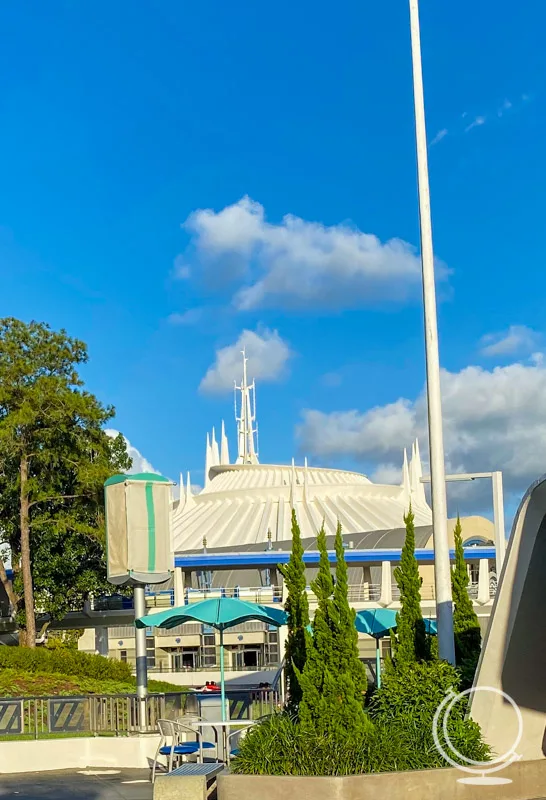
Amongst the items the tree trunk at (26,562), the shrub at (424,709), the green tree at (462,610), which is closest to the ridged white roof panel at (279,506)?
the tree trunk at (26,562)

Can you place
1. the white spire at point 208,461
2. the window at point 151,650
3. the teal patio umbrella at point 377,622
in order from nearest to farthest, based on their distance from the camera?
the teal patio umbrella at point 377,622 < the window at point 151,650 < the white spire at point 208,461

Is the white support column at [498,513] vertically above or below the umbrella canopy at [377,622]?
above

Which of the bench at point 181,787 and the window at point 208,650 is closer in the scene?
the bench at point 181,787

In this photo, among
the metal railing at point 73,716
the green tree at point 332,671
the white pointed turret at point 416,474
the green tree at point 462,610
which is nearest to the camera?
the green tree at point 332,671

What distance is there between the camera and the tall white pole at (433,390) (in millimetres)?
11484

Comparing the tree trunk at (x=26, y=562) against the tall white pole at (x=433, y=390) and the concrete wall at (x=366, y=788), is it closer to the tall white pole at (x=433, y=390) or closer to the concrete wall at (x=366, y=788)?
the tall white pole at (x=433, y=390)

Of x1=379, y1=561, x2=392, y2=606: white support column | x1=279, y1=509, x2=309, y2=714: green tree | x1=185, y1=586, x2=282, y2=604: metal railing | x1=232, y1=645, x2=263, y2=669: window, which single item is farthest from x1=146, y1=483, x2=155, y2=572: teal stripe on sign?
x1=232, y1=645, x2=263, y2=669: window

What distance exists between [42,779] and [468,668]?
21.3ft

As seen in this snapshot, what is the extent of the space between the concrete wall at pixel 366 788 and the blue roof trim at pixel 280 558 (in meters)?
32.0

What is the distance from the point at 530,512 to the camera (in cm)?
945

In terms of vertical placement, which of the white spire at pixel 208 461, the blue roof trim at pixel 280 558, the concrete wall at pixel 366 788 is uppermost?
the white spire at pixel 208 461

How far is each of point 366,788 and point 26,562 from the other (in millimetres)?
25192

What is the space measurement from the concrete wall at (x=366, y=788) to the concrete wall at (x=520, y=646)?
804 mm

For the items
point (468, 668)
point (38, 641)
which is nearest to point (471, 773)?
point (468, 668)
